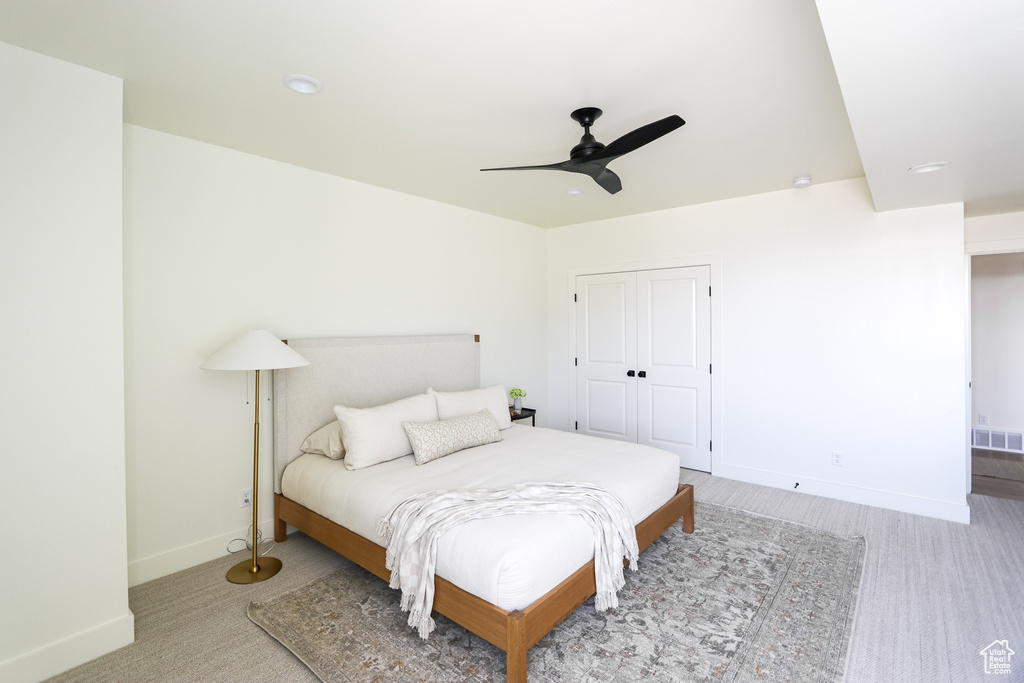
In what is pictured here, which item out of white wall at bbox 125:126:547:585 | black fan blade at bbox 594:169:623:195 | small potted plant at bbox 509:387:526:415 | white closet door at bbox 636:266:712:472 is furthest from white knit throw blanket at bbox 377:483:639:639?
white closet door at bbox 636:266:712:472

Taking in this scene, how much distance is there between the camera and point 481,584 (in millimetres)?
1859

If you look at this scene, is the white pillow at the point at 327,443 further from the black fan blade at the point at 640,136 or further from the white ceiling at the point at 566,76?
the black fan blade at the point at 640,136

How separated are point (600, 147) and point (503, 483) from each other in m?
1.81

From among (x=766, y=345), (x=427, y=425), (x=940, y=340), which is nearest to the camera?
(x=427, y=425)

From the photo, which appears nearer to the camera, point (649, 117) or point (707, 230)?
point (649, 117)

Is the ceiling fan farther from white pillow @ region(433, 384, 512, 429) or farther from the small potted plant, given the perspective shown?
the small potted plant

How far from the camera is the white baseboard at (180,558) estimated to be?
2645mm

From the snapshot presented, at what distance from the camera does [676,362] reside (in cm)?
466

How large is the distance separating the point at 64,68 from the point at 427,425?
96.6 inches

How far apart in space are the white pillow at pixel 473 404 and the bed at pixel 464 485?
16 cm

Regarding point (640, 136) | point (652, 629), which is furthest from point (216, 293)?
point (652, 629)

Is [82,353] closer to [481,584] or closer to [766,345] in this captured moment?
[481,584]

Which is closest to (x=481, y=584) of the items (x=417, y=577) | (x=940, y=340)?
(x=417, y=577)

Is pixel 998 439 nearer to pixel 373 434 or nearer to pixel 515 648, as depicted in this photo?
pixel 515 648
